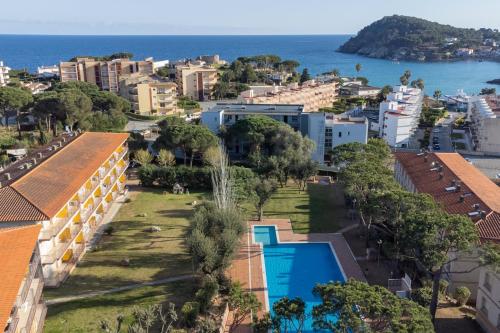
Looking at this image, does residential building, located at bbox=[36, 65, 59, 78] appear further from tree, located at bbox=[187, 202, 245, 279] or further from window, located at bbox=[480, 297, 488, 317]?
window, located at bbox=[480, 297, 488, 317]

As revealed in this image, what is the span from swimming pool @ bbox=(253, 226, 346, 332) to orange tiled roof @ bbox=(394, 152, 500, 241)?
27.2 feet

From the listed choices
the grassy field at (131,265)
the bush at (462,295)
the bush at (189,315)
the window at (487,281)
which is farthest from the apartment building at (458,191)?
the grassy field at (131,265)

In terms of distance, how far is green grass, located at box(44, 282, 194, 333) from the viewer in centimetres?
2244

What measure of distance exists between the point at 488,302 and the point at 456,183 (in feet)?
37.0

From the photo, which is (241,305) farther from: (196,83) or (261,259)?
(196,83)

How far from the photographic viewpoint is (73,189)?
29984mm

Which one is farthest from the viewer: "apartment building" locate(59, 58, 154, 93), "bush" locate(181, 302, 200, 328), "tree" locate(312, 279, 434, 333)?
"apartment building" locate(59, 58, 154, 93)

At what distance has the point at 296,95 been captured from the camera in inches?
3260

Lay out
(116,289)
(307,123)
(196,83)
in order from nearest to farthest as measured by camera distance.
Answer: (116,289) < (307,123) < (196,83)

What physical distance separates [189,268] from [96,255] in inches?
277

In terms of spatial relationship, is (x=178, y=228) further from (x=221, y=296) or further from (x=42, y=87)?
(x=42, y=87)

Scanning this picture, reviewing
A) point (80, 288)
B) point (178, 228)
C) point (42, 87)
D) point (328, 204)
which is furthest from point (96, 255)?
point (42, 87)

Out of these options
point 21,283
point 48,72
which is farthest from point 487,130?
point 48,72

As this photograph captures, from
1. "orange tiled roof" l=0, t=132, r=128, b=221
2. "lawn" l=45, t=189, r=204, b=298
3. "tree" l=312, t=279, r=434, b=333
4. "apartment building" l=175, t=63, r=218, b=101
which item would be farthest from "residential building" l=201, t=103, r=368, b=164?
"apartment building" l=175, t=63, r=218, b=101
